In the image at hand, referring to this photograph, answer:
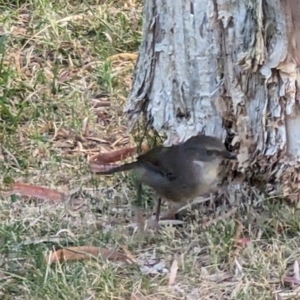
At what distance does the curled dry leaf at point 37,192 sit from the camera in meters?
4.09

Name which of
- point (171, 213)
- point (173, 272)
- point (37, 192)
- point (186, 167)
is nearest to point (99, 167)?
point (37, 192)

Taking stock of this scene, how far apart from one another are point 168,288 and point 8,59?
2.59m

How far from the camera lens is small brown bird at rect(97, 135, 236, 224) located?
3.68 meters

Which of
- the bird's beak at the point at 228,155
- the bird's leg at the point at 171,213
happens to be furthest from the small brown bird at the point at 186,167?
the bird's leg at the point at 171,213

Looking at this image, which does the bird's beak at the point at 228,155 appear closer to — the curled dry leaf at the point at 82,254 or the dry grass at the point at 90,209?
the dry grass at the point at 90,209

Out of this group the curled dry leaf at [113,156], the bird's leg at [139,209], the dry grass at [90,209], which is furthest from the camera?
the curled dry leaf at [113,156]

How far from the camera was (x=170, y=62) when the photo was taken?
3895 mm

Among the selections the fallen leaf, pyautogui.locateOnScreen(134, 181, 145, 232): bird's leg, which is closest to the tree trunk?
pyautogui.locateOnScreen(134, 181, 145, 232): bird's leg

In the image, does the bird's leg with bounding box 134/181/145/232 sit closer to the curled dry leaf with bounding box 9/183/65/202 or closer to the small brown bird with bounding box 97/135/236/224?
the small brown bird with bounding box 97/135/236/224

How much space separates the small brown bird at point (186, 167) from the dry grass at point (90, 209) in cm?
16

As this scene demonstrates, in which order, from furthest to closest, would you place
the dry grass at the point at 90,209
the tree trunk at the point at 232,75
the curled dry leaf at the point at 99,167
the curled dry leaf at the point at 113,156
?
the curled dry leaf at the point at 113,156, the curled dry leaf at the point at 99,167, the tree trunk at the point at 232,75, the dry grass at the point at 90,209

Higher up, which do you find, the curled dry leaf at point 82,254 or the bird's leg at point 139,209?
the bird's leg at point 139,209

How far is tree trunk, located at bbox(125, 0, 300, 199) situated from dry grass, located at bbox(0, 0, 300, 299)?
284mm

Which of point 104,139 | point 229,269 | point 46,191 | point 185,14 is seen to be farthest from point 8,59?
point 229,269
